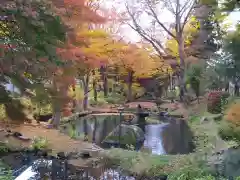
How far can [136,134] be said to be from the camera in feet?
41.1

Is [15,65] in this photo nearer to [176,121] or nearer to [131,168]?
[131,168]

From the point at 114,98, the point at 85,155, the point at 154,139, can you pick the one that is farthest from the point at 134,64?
the point at 85,155

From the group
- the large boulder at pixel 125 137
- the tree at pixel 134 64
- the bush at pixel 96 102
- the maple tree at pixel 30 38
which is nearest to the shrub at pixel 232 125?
the maple tree at pixel 30 38

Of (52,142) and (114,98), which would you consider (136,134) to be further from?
(114,98)

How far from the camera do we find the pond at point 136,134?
1180cm

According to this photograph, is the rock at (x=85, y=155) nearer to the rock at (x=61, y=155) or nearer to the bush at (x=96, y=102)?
the rock at (x=61, y=155)

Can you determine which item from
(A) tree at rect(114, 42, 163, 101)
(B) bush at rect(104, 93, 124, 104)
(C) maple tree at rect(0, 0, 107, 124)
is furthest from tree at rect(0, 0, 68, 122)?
(B) bush at rect(104, 93, 124, 104)

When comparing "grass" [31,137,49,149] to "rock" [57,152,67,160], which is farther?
"grass" [31,137,49,149]

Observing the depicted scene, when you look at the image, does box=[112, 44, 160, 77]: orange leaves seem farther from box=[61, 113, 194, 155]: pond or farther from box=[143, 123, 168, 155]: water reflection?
box=[143, 123, 168, 155]: water reflection

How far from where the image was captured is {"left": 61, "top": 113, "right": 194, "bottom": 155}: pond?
1180 centimetres

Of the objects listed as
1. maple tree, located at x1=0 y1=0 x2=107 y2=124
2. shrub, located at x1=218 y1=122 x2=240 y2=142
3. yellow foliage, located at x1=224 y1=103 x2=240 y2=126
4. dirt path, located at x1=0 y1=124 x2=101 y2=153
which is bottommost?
dirt path, located at x1=0 y1=124 x2=101 y2=153

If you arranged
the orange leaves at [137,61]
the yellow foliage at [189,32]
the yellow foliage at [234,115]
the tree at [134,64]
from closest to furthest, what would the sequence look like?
the yellow foliage at [234,115]
the yellow foliage at [189,32]
the orange leaves at [137,61]
the tree at [134,64]

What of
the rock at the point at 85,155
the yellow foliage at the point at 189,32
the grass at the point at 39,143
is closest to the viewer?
the rock at the point at 85,155

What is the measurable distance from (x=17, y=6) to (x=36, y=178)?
3.78 meters
